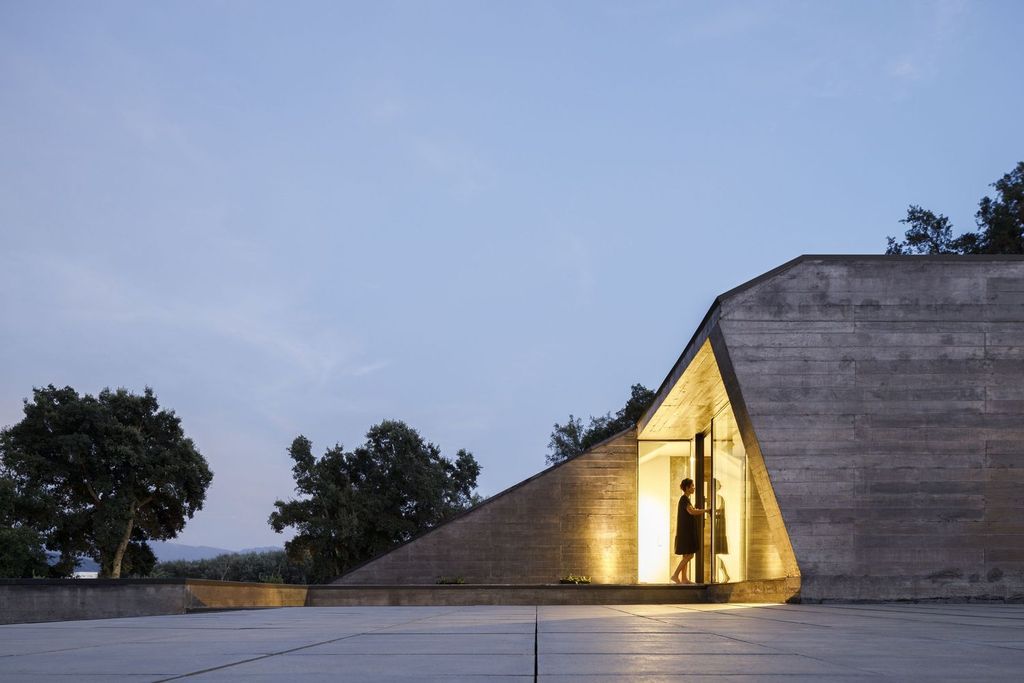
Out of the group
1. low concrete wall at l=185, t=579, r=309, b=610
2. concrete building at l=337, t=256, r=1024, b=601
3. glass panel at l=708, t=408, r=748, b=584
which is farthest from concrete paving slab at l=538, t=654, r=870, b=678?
glass panel at l=708, t=408, r=748, b=584

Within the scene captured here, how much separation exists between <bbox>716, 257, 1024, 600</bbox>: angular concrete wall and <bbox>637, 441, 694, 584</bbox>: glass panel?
45.2ft

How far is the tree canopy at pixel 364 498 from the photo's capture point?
1650 inches

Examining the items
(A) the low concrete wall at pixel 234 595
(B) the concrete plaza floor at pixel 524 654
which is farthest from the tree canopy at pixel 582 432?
(B) the concrete plaza floor at pixel 524 654

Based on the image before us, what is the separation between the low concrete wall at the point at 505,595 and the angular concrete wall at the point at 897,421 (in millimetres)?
7508

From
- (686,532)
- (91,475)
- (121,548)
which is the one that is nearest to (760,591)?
(686,532)

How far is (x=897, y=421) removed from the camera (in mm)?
13977

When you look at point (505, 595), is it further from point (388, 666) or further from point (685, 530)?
point (388, 666)

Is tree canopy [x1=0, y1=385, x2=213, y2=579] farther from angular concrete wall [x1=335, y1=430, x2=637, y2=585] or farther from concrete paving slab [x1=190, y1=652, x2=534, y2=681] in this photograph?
concrete paving slab [x1=190, y1=652, x2=534, y2=681]

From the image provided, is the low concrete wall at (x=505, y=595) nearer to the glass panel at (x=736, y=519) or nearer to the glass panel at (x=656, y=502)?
the glass panel at (x=736, y=519)

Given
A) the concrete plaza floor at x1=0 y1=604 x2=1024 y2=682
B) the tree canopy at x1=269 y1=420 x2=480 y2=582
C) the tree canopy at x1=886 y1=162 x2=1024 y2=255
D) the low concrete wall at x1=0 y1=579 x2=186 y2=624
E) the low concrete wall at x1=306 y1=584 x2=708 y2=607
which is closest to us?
the concrete plaza floor at x1=0 y1=604 x2=1024 y2=682

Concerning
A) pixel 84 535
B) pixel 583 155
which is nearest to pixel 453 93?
pixel 583 155

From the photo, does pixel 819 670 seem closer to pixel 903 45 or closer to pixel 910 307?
pixel 910 307

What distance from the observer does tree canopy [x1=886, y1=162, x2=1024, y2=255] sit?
116 ft

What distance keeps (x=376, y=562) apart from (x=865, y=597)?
15959mm
